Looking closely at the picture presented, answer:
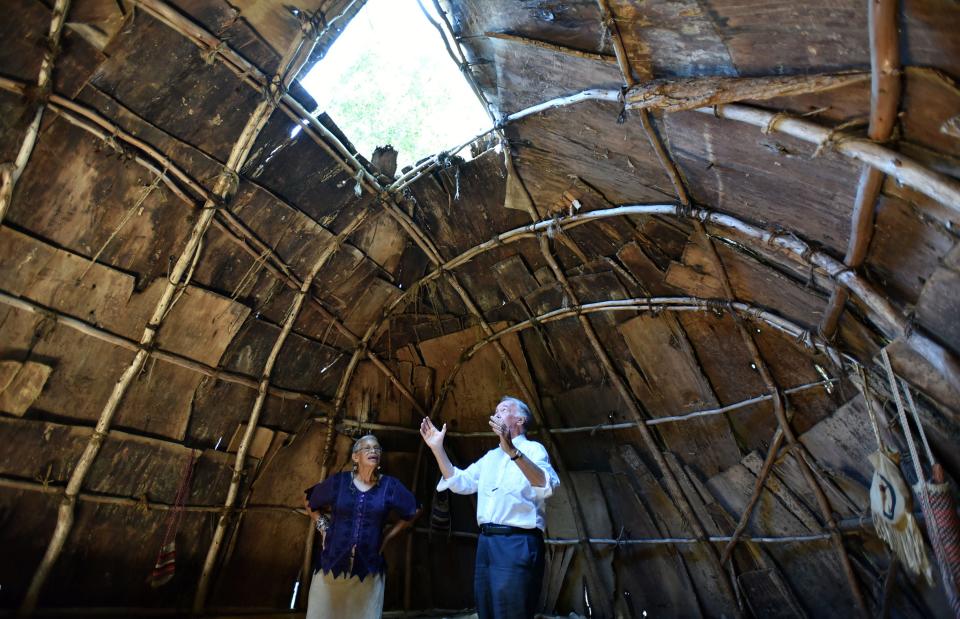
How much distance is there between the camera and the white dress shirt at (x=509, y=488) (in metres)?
2.51

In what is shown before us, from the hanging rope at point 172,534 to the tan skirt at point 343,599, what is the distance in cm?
110

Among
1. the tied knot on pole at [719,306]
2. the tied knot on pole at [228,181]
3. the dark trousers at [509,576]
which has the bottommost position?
the dark trousers at [509,576]

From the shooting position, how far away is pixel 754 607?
337 cm

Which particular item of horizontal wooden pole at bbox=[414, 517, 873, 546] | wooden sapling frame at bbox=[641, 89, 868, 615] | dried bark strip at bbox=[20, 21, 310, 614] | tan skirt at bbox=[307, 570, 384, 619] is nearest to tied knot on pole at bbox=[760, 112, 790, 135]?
wooden sapling frame at bbox=[641, 89, 868, 615]

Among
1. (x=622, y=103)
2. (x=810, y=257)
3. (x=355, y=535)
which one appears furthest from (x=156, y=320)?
(x=810, y=257)

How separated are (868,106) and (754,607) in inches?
108

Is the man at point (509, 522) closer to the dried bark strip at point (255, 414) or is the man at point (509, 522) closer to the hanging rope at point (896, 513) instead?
the hanging rope at point (896, 513)

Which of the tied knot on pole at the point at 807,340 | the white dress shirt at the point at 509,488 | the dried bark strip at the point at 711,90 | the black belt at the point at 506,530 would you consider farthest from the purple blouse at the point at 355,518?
the dried bark strip at the point at 711,90

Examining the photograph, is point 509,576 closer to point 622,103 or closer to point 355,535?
point 355,535

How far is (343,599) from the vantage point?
2854mm

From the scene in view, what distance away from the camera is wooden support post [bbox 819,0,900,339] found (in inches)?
59.9

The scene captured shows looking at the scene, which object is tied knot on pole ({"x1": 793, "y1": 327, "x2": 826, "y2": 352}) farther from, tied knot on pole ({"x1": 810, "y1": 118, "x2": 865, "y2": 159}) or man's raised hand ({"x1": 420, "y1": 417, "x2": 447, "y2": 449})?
man's raised hand ({"x1": 420, "y1": 417, "x2": 447, "y2": 449})

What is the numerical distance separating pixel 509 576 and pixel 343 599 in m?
0.93

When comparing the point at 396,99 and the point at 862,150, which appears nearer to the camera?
the point at 862,150
